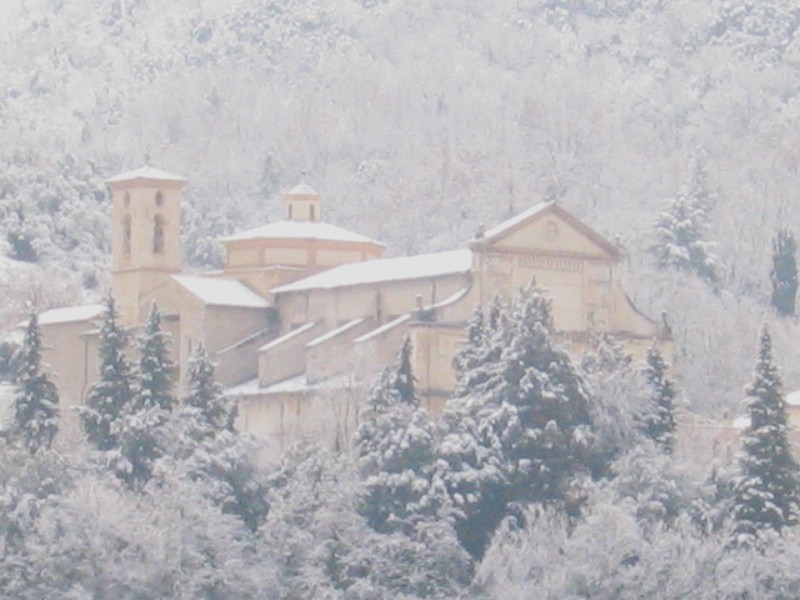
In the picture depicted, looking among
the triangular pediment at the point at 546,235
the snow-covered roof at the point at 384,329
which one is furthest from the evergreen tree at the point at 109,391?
the triangular pediment at the point at 546,235

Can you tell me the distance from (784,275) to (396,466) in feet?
181

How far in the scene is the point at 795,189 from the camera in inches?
6358

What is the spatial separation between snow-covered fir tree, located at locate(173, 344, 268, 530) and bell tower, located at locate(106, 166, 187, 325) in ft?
51.0

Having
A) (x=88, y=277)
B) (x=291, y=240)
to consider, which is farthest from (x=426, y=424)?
(x=88, y=277)

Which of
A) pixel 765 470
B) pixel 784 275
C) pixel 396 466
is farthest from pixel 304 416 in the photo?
pixel 784 275

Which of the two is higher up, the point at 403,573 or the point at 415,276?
the point at 415,276

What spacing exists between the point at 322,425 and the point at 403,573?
9797 mm

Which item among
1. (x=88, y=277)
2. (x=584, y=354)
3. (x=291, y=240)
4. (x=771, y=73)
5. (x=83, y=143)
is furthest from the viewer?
(x=771, y=73)

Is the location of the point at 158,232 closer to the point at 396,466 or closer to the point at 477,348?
the point at 477,348

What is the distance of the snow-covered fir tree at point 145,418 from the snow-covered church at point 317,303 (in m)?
4.10

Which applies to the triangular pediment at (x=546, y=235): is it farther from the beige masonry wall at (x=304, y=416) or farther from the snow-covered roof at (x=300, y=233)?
the snow-covered roof at (x=300, y=233)

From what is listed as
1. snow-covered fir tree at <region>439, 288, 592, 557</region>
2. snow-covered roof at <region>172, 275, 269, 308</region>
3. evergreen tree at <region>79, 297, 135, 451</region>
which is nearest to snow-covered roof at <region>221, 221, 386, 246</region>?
snow-covered roof at <region>172, 275, 269, 308</region>

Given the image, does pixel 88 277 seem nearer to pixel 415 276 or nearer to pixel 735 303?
pixel 735 303

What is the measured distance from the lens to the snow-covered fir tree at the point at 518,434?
278 feet
